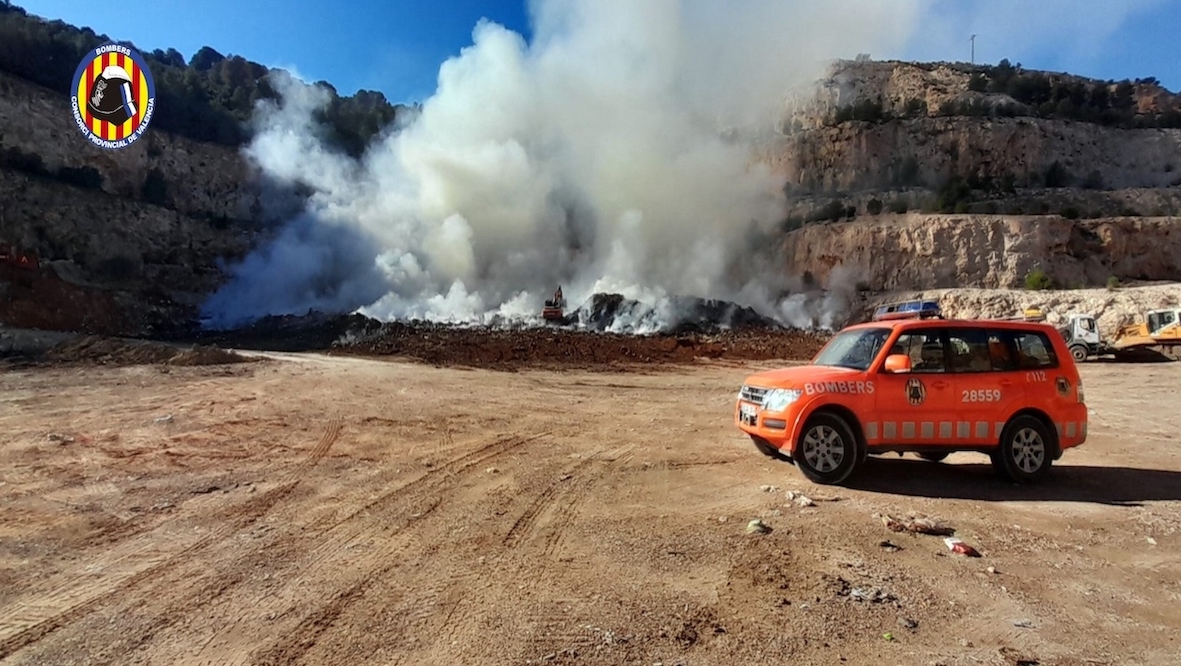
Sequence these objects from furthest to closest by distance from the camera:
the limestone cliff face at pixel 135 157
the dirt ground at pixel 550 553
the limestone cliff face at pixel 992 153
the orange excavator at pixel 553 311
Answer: the limestone cliff face at pixel 992 153 < the limestone cliff face at pixel 135 157 < the orange excavator at pixel 553 311 < the dirt ground at pixel 550 553

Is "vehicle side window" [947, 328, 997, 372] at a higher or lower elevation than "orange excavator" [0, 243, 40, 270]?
lower

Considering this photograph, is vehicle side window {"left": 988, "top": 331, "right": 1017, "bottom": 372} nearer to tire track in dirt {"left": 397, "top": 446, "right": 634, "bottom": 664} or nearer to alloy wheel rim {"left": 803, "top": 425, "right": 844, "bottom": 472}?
alloy wheel rim {"left": 803, "top": 425, "right": 844, "bottom": 472}

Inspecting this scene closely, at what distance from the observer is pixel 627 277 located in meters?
45.8

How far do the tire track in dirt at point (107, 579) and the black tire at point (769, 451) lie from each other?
16.3ft

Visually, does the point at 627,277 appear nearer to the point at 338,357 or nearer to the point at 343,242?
the point at 343,242

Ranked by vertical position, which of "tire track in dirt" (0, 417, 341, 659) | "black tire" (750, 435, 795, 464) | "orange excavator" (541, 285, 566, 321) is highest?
"orange excavator" (541, 285, 566, 321)

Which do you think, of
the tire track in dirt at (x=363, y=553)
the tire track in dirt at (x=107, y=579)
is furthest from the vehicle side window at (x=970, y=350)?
the tire track in dirt at (x=107, y=579)

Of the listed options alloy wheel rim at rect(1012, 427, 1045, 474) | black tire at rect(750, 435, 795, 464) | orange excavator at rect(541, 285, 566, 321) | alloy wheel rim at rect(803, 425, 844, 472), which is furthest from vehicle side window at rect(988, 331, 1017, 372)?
orange excavator at rect(541, 285, 566, 321)

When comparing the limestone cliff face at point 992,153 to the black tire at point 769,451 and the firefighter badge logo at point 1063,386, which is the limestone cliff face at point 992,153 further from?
the black tire at point 769,451

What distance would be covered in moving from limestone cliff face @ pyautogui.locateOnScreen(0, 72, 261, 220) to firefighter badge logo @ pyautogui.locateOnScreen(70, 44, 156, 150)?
1.65m

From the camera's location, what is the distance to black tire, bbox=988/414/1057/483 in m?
7.10

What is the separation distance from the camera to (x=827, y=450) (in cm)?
689

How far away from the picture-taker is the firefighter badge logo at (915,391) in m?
6.91

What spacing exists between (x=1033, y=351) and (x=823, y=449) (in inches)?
106
